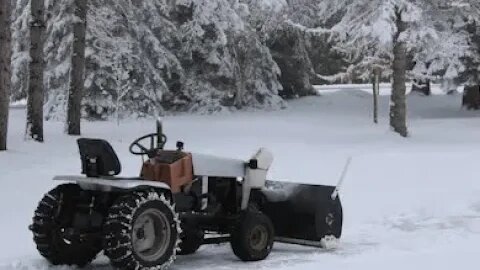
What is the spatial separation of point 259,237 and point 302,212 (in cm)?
80

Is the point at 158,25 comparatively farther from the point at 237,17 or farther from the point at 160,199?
the point at 160,199

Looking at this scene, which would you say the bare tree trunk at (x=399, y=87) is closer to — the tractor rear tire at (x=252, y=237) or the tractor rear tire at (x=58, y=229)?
the tractor rear tire at (x=252, y=237)

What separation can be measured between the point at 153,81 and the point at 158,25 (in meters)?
2.00

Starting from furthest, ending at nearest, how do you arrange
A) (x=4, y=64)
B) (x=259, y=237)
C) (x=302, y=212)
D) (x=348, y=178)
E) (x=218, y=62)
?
(x=218, y=62) → (x=4, y=64) → (x=348, y=178) → (x=302, y=212) → (x=259, y=237)

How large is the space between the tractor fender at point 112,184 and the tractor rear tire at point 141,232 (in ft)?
0.25

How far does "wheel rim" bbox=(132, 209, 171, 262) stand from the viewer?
255 inches

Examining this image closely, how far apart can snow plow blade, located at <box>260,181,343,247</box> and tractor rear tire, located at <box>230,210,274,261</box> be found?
0.55 m

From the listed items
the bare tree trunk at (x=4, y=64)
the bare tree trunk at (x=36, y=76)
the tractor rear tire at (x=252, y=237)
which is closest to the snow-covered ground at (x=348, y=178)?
the tractor rear tire at (x=252, y=237)

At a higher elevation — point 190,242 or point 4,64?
point 4,64

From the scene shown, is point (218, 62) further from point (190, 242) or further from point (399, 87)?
point (190, 242)

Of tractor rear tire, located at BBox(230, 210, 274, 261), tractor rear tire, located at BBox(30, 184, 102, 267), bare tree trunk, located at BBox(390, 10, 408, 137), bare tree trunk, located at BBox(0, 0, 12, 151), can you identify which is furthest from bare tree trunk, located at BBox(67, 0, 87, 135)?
tractor rear tire, located at BBox(30, 184, 102, 267)

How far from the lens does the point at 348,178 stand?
12.7m

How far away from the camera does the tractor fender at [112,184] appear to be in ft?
21.1

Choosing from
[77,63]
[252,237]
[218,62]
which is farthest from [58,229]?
[218,62]
